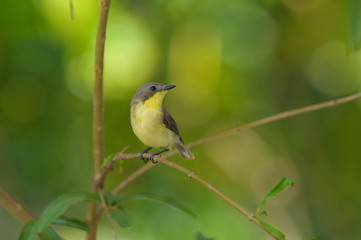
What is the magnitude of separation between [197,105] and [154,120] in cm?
94

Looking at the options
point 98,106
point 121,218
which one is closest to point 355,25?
point 98,106

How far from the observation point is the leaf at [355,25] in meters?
0.74

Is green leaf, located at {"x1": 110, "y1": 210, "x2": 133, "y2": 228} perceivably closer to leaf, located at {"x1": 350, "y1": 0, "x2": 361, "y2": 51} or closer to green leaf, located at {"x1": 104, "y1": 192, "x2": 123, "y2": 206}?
green leaf, located at {"x1": 104, "y1": 192, "x2": 123, "y2": 206}

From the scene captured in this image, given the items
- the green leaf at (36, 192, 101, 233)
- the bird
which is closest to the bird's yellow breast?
the bird

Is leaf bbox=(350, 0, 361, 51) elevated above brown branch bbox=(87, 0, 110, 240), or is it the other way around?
leaf bbox=(350, 0, 361, 51)

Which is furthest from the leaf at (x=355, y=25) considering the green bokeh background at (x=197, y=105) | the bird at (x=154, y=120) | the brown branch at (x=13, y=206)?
the green bokeh background at (x=197, y=105)

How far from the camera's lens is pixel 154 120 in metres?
1.32

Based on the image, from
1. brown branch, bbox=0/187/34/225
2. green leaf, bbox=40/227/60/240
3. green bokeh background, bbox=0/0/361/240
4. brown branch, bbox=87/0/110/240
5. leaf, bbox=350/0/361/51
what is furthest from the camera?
green bokeh background, bbox=0/0/361/240

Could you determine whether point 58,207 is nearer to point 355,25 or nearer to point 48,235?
point 48,235

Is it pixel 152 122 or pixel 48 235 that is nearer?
pixel 48 235

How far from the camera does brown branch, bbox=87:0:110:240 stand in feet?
3.09

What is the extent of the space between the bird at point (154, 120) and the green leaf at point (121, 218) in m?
0.18

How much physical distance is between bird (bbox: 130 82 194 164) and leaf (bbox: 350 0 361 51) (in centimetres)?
58

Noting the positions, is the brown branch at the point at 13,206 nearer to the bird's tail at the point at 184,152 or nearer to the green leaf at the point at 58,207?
the green leaf at the point at 58,207
